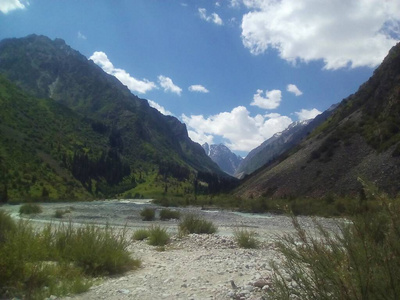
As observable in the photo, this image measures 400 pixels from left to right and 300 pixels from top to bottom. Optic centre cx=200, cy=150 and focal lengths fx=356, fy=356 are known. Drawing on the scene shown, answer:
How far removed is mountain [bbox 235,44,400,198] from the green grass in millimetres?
35417

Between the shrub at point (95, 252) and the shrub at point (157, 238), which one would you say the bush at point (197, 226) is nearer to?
the shrub at point (157, 238)

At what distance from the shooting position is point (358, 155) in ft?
174

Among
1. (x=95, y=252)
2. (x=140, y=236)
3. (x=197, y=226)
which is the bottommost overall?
(x=140, y=236)

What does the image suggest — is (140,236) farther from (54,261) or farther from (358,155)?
(358,155)

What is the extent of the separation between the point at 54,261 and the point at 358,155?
2040 inches

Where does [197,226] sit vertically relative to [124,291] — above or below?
above

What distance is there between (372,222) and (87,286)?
5.59 meters

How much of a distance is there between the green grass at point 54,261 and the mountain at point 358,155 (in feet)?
116

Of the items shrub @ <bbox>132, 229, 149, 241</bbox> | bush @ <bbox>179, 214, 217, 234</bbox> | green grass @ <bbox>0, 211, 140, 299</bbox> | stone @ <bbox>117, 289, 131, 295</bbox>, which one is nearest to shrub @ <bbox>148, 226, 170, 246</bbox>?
shrub @ <bbox>132, 229, 149, 241</bbox>

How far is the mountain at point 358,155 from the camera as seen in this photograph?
4503cm

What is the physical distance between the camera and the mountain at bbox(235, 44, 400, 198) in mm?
45031

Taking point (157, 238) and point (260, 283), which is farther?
point (157, 238)

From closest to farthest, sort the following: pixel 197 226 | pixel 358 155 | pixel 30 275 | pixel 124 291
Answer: pixel 30 275 < pixel 124 291 < pixel 197 226 < pixel 358 155

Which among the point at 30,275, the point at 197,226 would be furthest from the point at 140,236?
the point at 30,275
